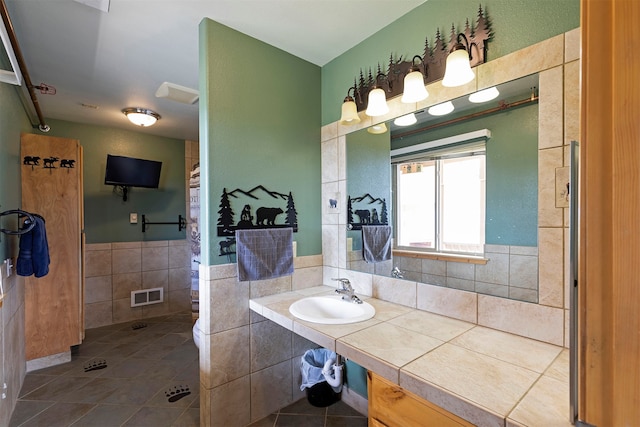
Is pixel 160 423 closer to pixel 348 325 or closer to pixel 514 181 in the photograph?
pixel 348 325

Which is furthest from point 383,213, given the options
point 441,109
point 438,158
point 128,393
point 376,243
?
point 128,393

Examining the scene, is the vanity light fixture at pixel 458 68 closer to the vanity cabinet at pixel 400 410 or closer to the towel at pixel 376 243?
the towel at pixel 376 243

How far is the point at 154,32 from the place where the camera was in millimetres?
1755

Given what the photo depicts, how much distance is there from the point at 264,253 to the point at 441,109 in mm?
1323

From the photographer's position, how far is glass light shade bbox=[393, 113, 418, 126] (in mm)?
1648

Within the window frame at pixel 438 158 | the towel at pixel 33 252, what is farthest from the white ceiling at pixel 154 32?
the towel at pixel 33 252

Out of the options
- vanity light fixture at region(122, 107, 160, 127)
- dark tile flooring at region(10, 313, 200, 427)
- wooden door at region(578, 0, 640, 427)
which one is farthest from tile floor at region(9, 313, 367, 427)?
vanity light fixture at region(122, 107, 160, 127)

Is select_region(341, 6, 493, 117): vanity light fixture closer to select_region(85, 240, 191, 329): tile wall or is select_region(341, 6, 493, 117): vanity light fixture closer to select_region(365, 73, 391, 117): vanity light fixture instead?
select_region(365, 73, 391, 117): vanity light fixture

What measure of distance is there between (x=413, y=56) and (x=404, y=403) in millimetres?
1726

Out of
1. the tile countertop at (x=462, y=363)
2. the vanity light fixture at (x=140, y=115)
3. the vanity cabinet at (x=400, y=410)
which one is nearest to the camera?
the tile countertop at (x=462, y=363)

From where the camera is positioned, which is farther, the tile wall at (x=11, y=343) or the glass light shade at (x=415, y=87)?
the tile wall at (x=11, y=343)

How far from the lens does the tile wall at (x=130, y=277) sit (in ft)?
11.1

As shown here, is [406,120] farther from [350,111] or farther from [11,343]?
[11,343]

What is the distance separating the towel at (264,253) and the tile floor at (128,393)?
3.14 ft
